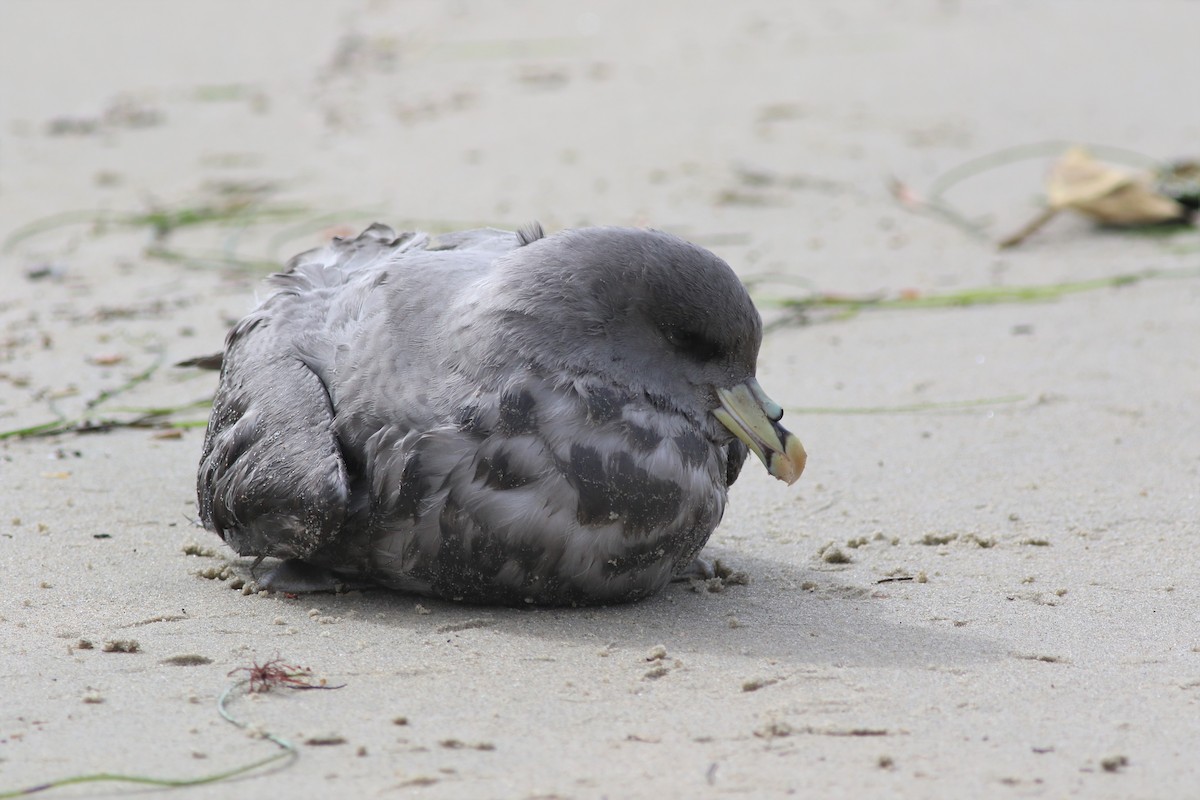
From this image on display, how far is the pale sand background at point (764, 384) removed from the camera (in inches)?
124

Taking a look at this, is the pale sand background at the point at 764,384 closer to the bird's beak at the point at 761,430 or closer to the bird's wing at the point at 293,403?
the bird's wing at the point at 293,403

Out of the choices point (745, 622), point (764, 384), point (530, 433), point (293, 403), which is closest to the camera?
point (530, 433)

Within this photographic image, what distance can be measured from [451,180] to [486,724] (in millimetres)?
5824

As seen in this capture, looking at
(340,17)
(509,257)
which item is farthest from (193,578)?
(340,17)

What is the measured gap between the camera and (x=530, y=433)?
12.4 ft

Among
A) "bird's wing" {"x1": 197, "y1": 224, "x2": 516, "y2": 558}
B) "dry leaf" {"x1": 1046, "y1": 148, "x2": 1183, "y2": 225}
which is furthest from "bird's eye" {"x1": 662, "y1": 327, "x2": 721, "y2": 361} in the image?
"dry leaf" {"x1": 1046, "y1": 148, "x2": 1183, "y2": 225}

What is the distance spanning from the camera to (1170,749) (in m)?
3.06

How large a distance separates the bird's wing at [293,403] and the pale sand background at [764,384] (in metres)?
0.22

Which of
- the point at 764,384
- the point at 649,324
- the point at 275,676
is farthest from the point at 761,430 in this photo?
the point at 764,384

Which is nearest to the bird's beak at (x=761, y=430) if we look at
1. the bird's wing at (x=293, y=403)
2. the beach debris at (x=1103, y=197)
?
the bird's wing at (x=293, y=403)

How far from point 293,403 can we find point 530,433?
695 millimetres

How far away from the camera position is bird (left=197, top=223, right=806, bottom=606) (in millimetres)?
3783

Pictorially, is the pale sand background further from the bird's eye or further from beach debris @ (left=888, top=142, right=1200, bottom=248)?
the bird's eye

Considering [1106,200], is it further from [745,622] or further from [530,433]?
[530,433]
